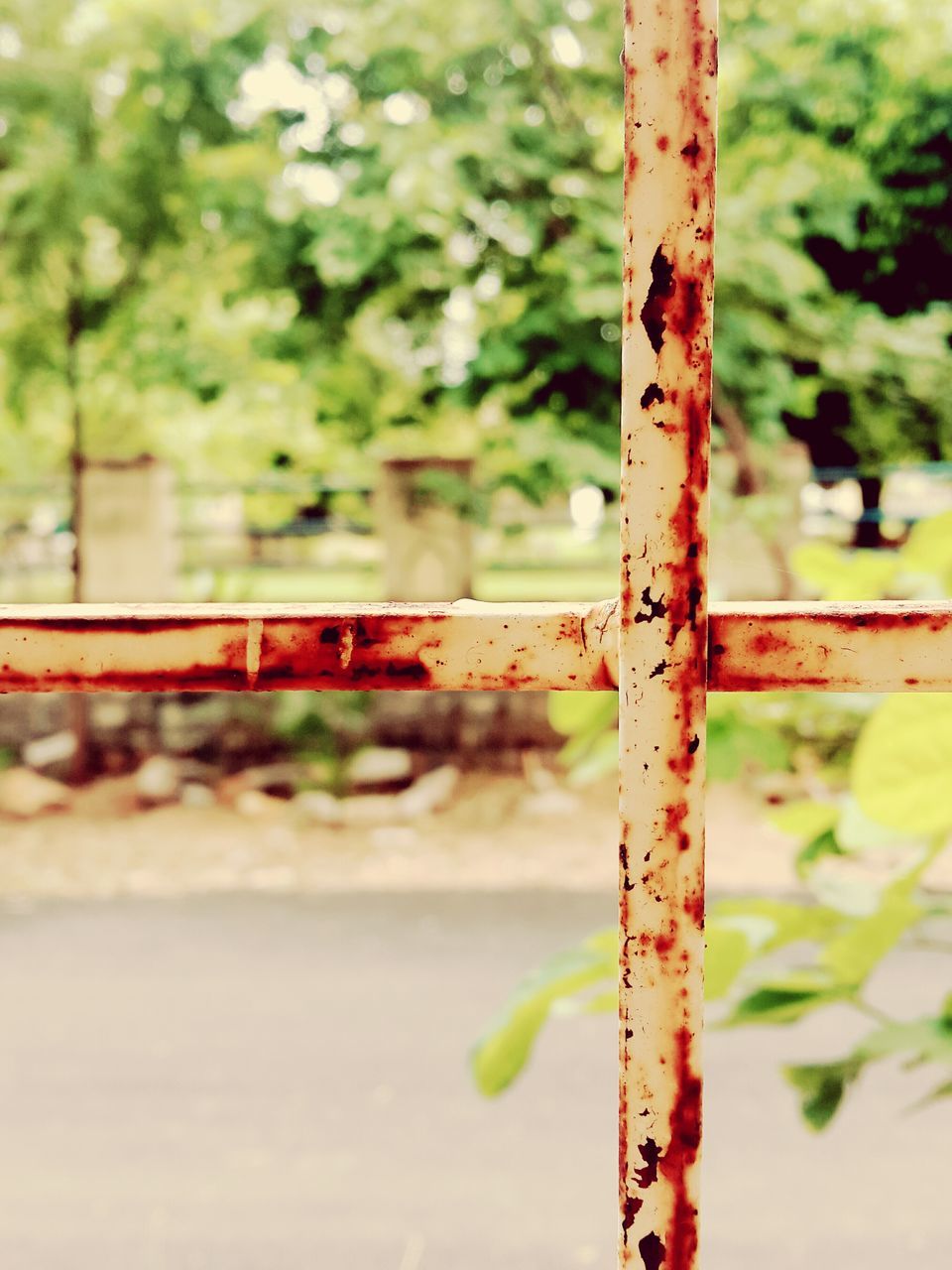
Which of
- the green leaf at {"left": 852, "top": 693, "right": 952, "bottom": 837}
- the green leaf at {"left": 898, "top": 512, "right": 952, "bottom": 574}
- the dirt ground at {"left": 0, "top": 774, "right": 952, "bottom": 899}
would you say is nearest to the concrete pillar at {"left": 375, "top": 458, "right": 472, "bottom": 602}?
the dirt ground at {"left": 0, "top": 774, "right": 952, "bottom": 899}

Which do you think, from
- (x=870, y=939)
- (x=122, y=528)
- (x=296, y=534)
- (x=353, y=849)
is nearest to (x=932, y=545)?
(x=870, y=939)

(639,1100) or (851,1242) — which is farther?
(851,1242)

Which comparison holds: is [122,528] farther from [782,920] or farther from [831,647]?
[831,647]

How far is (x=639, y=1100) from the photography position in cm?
39

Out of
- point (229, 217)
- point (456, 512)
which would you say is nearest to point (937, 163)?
point (456, 512)

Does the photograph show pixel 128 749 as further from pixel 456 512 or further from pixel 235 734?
pixel 456 512

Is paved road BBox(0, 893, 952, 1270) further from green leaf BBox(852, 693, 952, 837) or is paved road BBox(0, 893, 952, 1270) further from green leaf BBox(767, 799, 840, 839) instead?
green leaf BBox(852, 693, 952, 837)

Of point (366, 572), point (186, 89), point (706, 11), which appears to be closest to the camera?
point (706, 11)

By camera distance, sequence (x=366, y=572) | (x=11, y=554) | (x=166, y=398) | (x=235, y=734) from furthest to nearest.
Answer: (x=11, y=554)
(x=166, y=398)
(x=366, y=572)
(x=235, y=734)

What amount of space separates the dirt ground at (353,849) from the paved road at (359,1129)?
0.72 meters

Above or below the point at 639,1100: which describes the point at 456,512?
above

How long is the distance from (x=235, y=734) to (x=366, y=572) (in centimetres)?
168

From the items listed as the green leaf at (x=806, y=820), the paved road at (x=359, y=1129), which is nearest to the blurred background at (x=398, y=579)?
the paved road at (x=359, y=1129)

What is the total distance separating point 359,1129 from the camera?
8.91 ft
